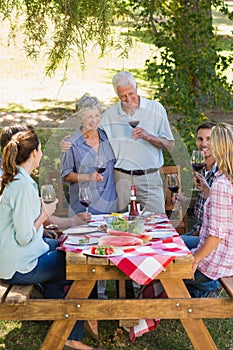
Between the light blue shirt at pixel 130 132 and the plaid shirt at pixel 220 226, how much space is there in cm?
125

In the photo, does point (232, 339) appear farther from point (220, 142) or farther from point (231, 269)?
point (220, 142)

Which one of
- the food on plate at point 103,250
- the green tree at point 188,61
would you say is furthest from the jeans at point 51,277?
the green tree at point 188,61

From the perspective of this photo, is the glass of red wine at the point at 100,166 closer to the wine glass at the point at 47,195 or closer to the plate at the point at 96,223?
the plate at the point at 96,223

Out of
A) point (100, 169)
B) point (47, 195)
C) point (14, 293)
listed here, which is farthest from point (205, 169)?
point (14, 293)

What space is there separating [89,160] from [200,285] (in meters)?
1.23

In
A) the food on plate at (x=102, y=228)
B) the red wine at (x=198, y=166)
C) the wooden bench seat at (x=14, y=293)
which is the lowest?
the wooden bench seat at (x=14, y=293)

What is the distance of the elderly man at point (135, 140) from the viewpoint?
475 centimetres

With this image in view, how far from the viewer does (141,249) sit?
3.40 meters

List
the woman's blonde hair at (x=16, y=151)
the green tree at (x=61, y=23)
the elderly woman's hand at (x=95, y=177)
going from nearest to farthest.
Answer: the woman's blonde hair at (x=16, y=151) < the elderly woman's hand at (x=95, y=177) < the green tree at (x=61, y=23)

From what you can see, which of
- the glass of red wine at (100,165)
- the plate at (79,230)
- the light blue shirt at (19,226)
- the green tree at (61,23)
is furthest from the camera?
the green tree at (61,23)

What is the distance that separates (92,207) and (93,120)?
0.60 m

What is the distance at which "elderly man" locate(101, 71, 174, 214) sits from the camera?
15.6 feet

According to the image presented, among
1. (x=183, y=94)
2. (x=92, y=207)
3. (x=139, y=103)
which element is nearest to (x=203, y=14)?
(x=183, y=94)

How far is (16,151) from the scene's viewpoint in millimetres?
3518
